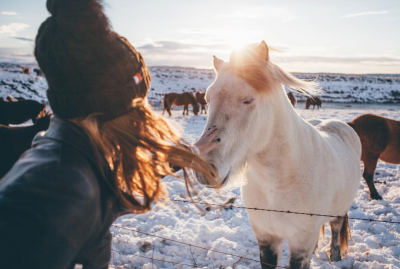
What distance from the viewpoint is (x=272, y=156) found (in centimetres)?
198

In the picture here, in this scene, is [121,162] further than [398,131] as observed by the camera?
No

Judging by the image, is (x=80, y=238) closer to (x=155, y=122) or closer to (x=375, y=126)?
(x=155, y=122)

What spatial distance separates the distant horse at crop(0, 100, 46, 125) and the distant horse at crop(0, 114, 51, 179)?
6.27 metres

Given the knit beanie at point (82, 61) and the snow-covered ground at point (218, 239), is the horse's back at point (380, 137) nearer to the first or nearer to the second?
the snow-covered ground at point (218, 239)

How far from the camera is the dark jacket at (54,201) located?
59 centimetres

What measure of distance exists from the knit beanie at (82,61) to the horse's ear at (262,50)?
115 centimetres

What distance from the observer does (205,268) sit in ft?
10.3

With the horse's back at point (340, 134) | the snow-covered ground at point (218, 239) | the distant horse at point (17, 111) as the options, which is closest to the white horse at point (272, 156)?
the horse's back at point (340, 134)

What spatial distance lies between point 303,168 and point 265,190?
0.37 meters

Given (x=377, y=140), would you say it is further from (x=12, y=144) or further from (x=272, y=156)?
(x=12, y=144)

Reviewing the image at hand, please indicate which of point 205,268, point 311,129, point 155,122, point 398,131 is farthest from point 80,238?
point 398,131

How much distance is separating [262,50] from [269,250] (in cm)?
192

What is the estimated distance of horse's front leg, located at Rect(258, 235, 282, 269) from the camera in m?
2.40

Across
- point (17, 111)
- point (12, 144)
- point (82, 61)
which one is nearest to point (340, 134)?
point (82, 61)
